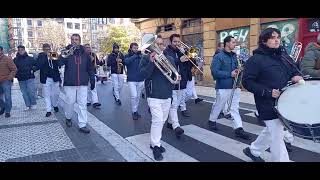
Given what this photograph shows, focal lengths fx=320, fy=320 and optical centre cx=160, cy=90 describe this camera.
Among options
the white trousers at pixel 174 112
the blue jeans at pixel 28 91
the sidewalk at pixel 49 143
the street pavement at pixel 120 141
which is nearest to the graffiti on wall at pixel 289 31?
the street pavement at pixel 120 141

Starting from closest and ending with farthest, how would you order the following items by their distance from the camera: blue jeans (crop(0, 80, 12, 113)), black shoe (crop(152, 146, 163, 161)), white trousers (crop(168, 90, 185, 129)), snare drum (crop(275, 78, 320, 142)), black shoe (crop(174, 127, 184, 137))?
snare drum (crop(275, 78, 320, 142))
black shoe (crop(152, 146, 163, 161))
black shoe (crop(174, 127, 184, 137))
white trousers (crop(168, 90, 185, 129))
blue jeans (crop(0, 80, 12, 113))

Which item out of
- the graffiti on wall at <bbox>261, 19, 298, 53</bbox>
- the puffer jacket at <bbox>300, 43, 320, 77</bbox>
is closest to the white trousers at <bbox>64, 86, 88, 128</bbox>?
the puffer jacket at <bbox>300, 43, 320, 77</bbox>

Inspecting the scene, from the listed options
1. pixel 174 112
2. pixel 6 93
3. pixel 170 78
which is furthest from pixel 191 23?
pixel 170 78

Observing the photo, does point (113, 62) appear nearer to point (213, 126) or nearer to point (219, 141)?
point (213, 126)

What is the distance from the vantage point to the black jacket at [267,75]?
3.89 m

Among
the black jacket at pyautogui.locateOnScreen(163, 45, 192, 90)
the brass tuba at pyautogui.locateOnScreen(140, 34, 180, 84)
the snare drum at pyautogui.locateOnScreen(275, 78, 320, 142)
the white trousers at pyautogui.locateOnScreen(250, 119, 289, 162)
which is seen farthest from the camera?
the black jacket at pyautogui.locateOnScreen(163, 45, 192, 90)

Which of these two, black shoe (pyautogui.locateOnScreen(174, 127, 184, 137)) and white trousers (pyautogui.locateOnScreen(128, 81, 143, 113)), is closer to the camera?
black shoe (pyautogui.locateOnScreen(174, 127, 184, 137))

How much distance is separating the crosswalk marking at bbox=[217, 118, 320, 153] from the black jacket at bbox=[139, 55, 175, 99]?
216cm

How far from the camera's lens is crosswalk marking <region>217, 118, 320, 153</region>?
5.07 metres

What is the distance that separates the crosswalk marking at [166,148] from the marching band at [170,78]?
133mm

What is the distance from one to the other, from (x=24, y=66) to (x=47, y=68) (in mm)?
1121

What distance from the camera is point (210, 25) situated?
14.8 metres

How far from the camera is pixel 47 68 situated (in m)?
8.05

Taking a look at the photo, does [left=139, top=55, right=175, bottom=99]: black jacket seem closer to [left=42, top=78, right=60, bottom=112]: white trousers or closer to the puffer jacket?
the puffer jacket
